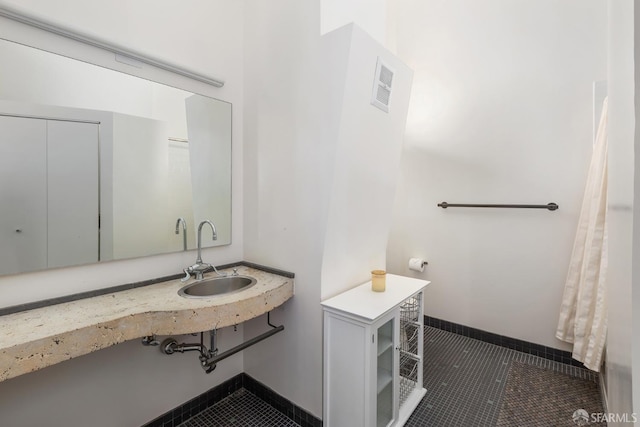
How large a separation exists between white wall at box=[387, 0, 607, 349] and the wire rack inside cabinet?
973 millimetres

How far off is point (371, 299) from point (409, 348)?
2.62 ft

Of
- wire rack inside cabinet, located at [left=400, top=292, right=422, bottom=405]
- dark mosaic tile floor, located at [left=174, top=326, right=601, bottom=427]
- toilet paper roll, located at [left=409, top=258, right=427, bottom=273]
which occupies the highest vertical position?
toilet paper roll, located at [left=409, top=258, right=427, bottom=273]

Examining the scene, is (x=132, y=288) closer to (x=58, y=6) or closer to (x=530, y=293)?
(x=58, y=6)

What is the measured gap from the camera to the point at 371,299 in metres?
1.64

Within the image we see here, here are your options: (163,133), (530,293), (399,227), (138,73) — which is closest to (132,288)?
(163,133)

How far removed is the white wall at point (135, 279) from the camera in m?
1.29

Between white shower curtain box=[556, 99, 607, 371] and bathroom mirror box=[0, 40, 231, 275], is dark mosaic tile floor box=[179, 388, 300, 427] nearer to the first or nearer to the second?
bathroom mirror box=[0, 40, 231, 275]

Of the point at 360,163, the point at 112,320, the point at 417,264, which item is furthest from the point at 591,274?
the point at 112,320

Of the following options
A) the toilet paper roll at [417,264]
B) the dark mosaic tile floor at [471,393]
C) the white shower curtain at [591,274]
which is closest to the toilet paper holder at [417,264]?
the toilet paper roll at [417,264]

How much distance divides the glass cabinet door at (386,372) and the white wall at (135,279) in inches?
40.0

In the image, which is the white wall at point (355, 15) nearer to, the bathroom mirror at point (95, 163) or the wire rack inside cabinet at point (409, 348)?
the bathroom mirror at point (95, 163)

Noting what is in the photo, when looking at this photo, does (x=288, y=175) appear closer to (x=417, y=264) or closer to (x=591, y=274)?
(x=417, y=264)

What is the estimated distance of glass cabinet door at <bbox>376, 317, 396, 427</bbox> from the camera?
5.19 feet

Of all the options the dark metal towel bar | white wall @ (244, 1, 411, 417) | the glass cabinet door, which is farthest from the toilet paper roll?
the glass cabinet door
